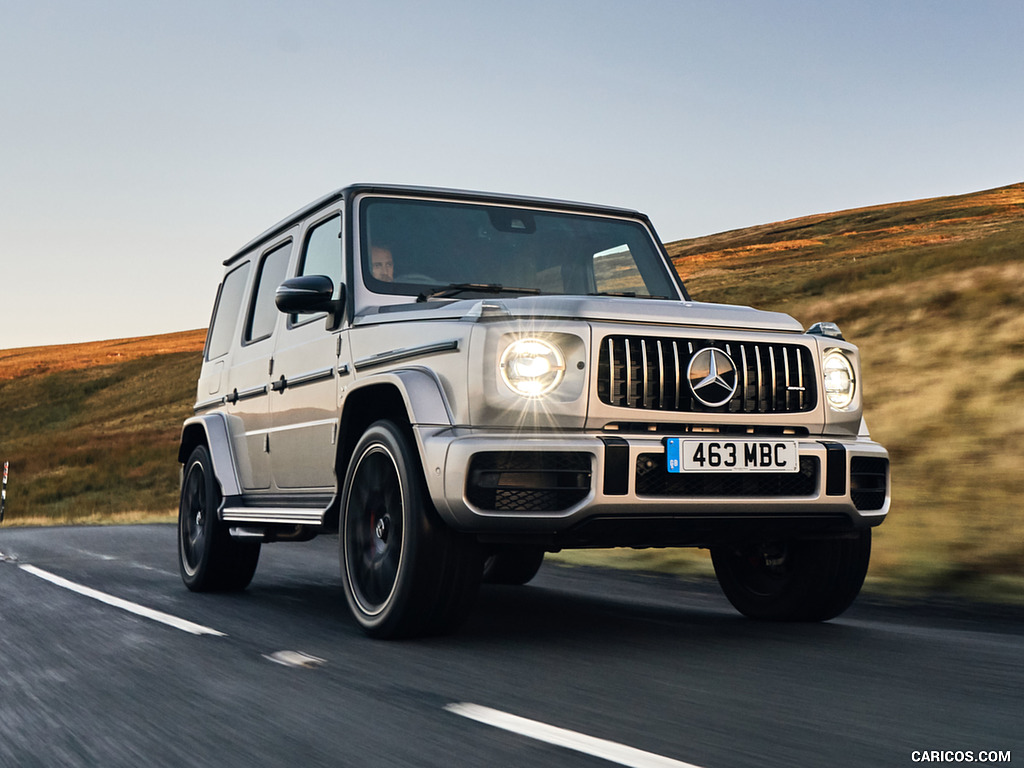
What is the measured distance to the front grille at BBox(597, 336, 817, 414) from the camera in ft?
15.4

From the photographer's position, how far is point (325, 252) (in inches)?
249

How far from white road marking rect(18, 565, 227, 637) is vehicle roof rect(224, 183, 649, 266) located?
229cm

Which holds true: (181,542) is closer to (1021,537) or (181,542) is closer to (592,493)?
(592,493)

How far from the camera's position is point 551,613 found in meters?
6.12

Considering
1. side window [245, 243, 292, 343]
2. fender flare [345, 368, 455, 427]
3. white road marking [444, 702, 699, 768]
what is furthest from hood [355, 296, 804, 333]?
side window [245, 243, 292, 343]

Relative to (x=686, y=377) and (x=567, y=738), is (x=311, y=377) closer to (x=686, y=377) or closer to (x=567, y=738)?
(x=686, y=377)

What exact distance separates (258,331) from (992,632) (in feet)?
14.6

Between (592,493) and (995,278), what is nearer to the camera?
(592,493)

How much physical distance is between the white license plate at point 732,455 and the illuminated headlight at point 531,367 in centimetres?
52

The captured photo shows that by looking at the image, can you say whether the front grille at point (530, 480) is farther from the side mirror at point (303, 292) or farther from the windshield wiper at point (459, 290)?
the side mirror at point (303, 292)

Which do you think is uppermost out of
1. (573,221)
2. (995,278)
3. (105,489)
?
(995,278)

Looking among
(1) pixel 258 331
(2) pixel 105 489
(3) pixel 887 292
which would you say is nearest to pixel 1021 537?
A: (1) pixel 258 331

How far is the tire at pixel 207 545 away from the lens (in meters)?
7.29

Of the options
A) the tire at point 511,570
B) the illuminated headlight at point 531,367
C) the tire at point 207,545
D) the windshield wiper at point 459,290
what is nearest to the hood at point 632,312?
the illuminated headlight at point 531,367
